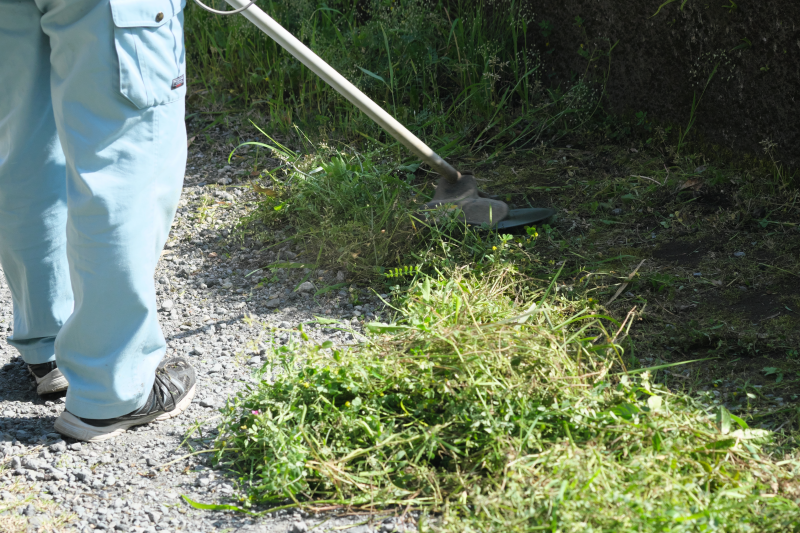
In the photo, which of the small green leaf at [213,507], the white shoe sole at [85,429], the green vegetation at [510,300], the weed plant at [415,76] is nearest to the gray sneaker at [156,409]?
the white shoe sole at [85,429]

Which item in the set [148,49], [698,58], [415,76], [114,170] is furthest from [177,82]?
[698,58]

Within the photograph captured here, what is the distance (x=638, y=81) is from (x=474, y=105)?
81cm

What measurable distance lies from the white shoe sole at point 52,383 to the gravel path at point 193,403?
46 millimetres

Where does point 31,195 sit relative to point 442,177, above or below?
above

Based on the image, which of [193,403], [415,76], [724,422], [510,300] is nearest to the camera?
[724,422]

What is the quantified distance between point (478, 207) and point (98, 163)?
4.96 ft

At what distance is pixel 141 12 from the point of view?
1592mm

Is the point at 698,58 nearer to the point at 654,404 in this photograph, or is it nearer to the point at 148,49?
the point at 654,404

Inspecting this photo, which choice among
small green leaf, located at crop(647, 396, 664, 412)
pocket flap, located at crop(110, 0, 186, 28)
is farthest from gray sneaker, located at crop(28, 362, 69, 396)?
small green leaf, located at crop(647, 396, 664, 412)

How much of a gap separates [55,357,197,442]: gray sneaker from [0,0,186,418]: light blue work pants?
54mm

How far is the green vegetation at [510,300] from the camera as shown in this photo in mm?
1535

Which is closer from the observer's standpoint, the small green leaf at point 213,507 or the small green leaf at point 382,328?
the small green leaf at point 213,507

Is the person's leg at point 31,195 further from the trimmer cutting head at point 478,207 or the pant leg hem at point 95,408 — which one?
the trimmer cutting head at point 478,207

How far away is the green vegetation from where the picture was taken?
154cm
